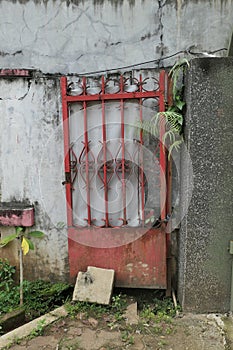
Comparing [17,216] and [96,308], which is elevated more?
[17,216]

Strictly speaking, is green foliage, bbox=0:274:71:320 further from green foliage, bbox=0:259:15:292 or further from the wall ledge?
the wall ledge

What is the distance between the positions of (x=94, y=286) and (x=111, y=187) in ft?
3.39

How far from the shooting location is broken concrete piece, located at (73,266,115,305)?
337cm

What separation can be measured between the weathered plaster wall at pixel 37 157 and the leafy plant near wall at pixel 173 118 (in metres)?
1.01

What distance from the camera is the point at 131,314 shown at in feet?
10.8

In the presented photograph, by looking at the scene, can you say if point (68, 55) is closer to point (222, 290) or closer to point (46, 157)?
point (46, 157)

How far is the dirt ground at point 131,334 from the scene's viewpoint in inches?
113

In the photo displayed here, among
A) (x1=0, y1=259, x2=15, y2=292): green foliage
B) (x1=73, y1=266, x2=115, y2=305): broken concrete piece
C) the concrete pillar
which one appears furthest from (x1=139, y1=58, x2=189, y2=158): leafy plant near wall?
(x1=0, y1=259, x2=15, y2=292): green foliage

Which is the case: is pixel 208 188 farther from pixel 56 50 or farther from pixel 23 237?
pixel 56 50

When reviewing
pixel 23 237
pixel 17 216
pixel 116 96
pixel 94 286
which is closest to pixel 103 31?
pixel 116 96

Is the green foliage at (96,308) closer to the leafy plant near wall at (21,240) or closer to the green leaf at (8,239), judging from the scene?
the leafy plant near wall at (21,240)

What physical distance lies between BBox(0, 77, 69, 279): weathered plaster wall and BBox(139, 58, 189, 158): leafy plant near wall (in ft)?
3.32

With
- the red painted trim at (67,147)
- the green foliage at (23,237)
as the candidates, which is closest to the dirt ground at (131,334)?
the green foliage at (23,237)

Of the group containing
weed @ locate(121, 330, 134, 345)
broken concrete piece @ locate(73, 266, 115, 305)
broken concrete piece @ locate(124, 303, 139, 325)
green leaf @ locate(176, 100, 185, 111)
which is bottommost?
broken concrete piece @ locate(124, 303, 139, 325)
